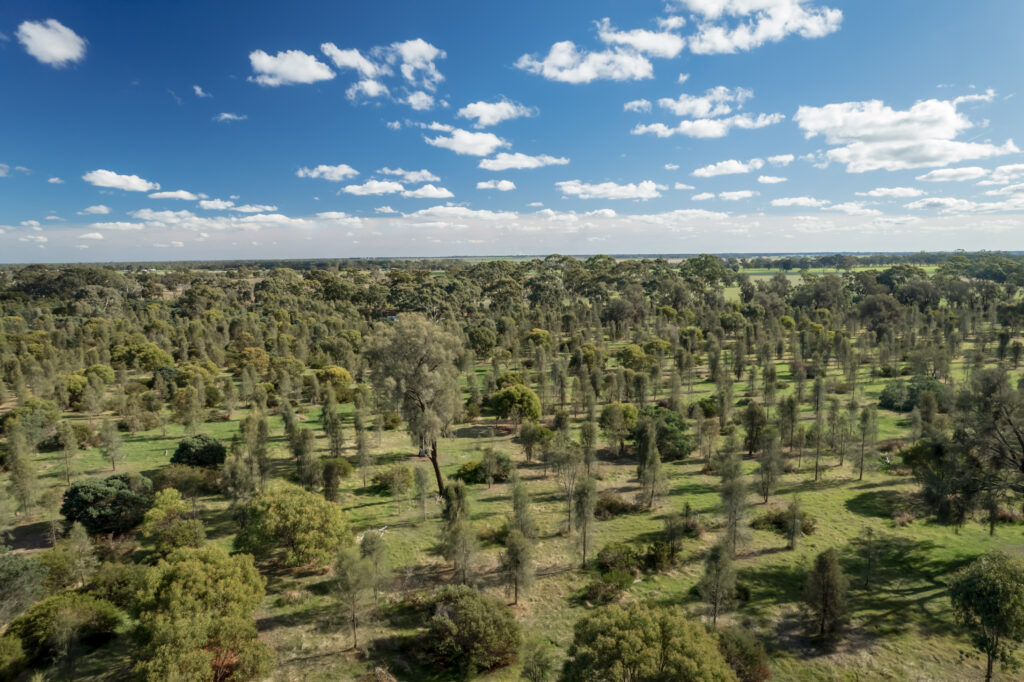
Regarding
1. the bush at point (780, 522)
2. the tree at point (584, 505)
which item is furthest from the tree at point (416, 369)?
the bush at point (780, 522)

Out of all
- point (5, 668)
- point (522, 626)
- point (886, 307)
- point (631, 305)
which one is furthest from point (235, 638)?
point (886, 307)

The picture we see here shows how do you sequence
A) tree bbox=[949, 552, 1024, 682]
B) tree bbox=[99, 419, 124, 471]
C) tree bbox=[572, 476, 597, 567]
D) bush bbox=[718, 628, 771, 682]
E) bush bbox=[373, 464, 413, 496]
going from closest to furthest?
tree bbox=[949, 552, 1024, 682]
bush bbox=[718, 628, 771, 682]
tree bbox=[572, 476, 597, 567]
bush bbox=[373, 464, 413, 496]
tree bbox=[99, 419, 124, 471]

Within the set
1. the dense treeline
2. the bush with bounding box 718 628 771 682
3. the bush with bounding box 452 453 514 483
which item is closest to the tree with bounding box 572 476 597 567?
the dense treeline

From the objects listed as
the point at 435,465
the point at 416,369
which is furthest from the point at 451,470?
the point at 416,369

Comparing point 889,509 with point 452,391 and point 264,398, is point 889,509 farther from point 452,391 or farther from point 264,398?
point 264,398

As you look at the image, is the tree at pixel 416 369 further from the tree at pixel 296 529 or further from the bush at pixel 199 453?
the bush at pixel 199 453

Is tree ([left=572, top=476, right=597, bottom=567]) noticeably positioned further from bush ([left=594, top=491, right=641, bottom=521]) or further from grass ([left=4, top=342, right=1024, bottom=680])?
bush ([left=594, top=491, right=641, bottom=521])
